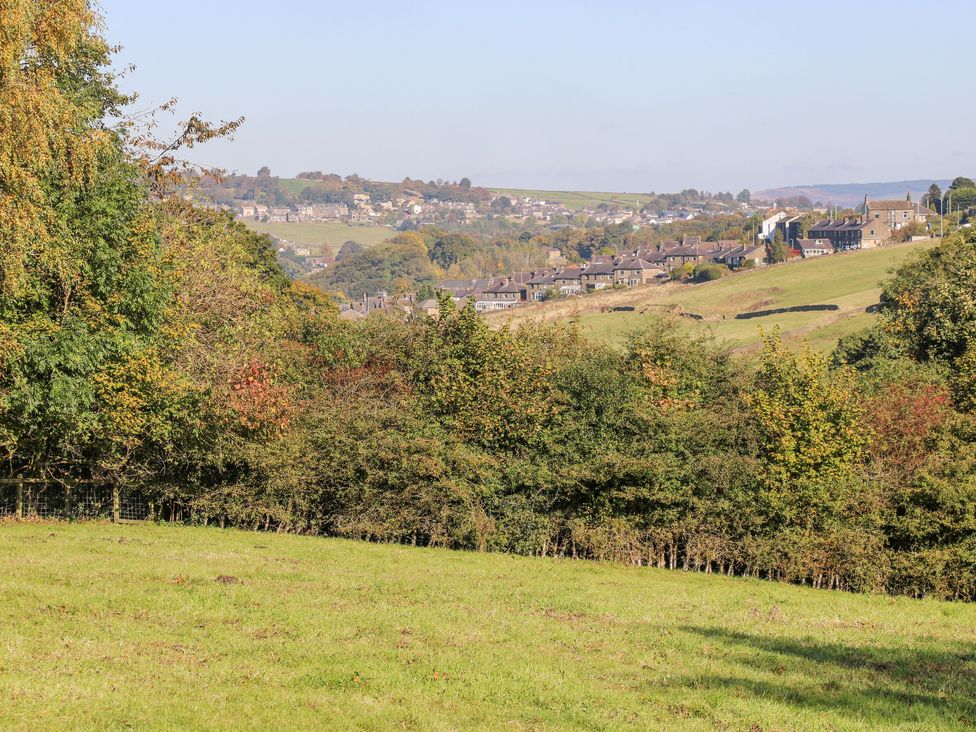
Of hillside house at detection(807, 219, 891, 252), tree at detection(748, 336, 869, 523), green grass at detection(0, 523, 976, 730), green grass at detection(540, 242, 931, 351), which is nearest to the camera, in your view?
green grass at detection(0, 523, 976, 730)

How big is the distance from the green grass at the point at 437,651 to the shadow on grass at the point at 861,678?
47mm

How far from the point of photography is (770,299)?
108m

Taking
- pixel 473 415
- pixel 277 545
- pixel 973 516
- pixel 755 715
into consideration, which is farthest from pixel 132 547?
pixel 973 516

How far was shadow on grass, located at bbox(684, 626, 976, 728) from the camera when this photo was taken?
1214 centimetres

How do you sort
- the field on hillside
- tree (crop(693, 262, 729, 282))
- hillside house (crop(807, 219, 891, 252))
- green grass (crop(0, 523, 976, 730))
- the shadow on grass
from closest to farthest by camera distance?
green grass (crop(0, 523, 976, 730))
the shadow on grass
the field on hillside
tree (crop(693, 262, 729, 282))
hillside house (crop(807, 219, 891, 252))

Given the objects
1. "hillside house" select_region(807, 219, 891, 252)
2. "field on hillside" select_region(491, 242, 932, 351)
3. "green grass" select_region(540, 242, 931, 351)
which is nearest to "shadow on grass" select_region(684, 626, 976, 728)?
Answer: "green grass" select_region(540, 242, 931, 351)

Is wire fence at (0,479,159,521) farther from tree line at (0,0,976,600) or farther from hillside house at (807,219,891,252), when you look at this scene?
hillside house at (807,219,891,252)

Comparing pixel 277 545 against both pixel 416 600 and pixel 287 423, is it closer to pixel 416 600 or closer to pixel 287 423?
pixel 287 423

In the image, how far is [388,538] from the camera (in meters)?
29.0

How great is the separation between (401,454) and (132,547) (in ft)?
25.8

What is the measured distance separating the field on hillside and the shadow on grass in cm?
6477

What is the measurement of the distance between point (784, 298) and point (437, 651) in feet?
326

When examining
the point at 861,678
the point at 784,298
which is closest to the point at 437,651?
the point at 861,678

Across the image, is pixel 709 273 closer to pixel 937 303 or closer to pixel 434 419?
pixel 937 303
